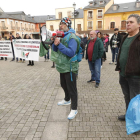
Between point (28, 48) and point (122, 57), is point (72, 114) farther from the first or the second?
point (28, 48)

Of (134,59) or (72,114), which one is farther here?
(72,114)

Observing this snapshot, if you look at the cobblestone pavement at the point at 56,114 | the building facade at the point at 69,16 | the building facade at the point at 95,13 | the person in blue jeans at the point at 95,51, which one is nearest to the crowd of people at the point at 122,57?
the cobblestone pavement at the point at 56,114

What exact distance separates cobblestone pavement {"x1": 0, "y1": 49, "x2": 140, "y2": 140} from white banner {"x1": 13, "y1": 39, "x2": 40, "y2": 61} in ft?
11.1

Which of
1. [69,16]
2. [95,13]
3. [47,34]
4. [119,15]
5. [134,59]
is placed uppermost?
[69,16]

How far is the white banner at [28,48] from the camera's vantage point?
25.4 ft

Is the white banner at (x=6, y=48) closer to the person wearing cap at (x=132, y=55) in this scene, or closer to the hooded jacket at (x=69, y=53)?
the hooded jacket at (x=69, y=53)

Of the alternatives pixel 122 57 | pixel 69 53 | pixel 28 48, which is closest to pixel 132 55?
pixel 122 57

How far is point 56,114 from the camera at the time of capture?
9.78 ft

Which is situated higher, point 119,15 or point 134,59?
→ point 119,15

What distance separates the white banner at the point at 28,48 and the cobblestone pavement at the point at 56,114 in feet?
11.1

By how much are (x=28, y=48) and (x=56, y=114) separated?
19.3 ft

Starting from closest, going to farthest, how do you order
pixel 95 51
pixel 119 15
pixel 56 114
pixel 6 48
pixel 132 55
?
pixel 132 55 → pixel 56 114 → pixel 95 51 → pixel 6 48 → pixel 119 15

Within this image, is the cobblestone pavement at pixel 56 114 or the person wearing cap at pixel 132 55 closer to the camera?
the person wearing cap at pixel 132 55

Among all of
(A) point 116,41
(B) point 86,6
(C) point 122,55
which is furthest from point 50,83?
(B) point 86,6
